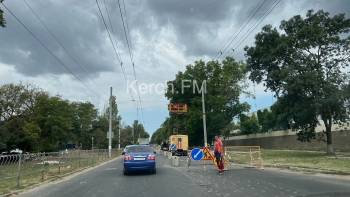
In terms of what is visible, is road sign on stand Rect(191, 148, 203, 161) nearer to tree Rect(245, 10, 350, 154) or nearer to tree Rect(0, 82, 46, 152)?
tree Rect(245, 10, 350, 154)

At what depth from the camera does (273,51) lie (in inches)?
861

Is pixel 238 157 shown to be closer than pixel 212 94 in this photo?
Yes

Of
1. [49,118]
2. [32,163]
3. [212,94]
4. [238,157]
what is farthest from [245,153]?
[212,94]

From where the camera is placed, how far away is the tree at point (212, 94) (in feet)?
147

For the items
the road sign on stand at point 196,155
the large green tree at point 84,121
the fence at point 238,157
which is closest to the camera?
the road sign on stand at point 196,155

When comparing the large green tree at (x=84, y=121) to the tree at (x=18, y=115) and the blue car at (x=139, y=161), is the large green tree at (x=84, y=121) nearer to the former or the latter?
the tree at (x=18, y=115)

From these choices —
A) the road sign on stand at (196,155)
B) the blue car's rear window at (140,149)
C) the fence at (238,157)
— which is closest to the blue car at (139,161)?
the blue car's rear window at (140,149)

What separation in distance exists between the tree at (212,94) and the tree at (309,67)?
21568mm

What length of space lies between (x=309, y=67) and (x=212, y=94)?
28.0 meters

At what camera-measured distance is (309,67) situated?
66.6ft

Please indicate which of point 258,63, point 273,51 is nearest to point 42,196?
point 273,51

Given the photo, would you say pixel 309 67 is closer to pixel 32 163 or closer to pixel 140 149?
pixel 140 149

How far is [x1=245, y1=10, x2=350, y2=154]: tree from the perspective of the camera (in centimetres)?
1912

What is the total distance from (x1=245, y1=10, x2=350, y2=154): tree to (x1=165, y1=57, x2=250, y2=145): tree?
21568 mm
